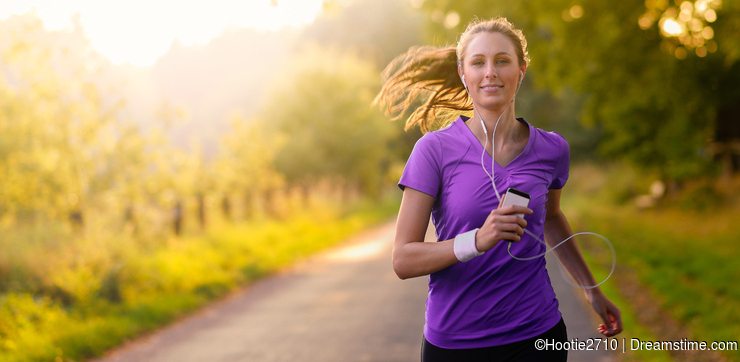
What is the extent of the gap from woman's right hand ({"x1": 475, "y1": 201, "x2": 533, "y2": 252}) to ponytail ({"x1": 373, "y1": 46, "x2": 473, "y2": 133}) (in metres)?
0.96

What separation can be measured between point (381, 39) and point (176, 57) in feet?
117

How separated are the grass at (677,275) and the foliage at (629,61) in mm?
1759

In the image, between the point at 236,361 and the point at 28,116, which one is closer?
the point at 236,361

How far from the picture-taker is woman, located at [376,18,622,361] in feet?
7.72

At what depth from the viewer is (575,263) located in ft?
9.74

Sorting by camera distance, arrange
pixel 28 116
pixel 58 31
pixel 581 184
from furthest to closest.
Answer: pixel 581 184 → pixel 58 31 → pixel 28 116

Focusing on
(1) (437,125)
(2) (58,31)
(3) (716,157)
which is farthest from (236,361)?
(3) (716,157)

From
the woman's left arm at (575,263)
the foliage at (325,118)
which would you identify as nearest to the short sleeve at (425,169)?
the woman's left arm at (575,263)

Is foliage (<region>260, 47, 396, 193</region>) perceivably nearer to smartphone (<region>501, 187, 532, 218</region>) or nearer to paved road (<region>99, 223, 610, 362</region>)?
paved road (<region>99, 223, 610, 362</region>)

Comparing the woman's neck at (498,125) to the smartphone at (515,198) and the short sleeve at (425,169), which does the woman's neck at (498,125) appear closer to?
the short sleeve at (425,169)

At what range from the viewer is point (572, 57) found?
41.4 feet

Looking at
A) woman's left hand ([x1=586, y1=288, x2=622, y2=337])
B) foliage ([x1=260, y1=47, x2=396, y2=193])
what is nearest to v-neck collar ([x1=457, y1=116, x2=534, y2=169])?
woman's left hand ([x1=586, y1=288, x2=622, y2=337])

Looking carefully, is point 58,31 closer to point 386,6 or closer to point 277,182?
point 277,182

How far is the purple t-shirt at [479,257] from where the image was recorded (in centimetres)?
237
